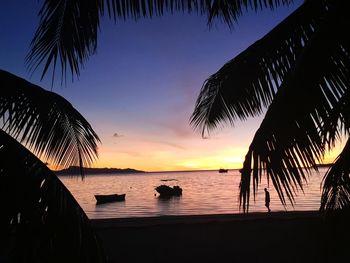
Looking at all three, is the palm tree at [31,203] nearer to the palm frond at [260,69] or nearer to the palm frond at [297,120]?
the palm frond at [297,120]

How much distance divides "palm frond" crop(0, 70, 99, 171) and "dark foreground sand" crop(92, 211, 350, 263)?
485cm

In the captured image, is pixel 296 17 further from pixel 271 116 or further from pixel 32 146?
pixel 32 146

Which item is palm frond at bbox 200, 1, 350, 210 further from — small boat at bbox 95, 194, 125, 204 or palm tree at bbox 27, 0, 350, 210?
small boat at bbox 95, 194, 125, 204

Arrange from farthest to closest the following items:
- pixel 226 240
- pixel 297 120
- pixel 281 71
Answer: pixel 226 240 → pixel 281 71 → pixel 297 120

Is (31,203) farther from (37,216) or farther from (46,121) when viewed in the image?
(46,121)

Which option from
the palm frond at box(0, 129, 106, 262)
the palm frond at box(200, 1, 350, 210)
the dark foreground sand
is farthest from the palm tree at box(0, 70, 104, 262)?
the dark foreground sand

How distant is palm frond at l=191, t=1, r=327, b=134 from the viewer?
3006 mm

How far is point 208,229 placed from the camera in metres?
9.44

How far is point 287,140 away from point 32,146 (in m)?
2.66

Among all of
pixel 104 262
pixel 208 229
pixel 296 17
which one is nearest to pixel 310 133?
pixel 296 17

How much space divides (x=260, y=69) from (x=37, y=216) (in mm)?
2420

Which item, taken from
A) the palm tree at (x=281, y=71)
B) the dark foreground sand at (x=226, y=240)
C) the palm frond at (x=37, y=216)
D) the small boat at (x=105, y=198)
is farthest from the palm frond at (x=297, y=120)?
the small boat at (x=105, y=198)

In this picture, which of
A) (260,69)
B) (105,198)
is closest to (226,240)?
(260,69)

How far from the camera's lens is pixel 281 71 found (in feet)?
10.7
